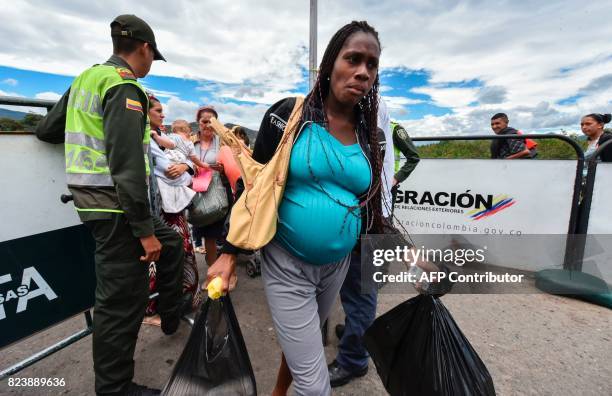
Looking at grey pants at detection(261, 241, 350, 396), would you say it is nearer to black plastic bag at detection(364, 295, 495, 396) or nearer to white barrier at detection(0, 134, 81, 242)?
black plastic bag at detection(364, 295, 495, 396)

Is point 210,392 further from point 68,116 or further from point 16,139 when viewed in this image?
point 16,139

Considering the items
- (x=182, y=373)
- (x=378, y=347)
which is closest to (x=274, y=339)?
(x=378, y=347)

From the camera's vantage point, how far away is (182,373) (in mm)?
1295

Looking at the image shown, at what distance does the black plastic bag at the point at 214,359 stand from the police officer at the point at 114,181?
63 cm

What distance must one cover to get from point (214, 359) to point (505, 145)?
4.65 meters

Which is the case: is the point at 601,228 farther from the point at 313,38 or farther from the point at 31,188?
the point at 31,188

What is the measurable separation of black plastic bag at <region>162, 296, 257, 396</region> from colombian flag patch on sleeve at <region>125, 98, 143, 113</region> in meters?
1.05

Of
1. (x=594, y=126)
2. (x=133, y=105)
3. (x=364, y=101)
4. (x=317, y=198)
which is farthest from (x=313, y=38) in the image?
(x=594, y=126)

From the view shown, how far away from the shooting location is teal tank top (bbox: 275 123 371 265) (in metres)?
1.24

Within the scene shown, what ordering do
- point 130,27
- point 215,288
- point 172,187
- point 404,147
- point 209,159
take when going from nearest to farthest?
point 215,288 → point 130,27 → point 172,187 → point 404,147 → point 209,159

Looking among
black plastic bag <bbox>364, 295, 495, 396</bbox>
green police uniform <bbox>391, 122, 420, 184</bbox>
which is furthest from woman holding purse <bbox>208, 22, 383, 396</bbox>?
green police uniform <bbox>391, 122, 420, 184</bbox>

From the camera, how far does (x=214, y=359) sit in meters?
1.32

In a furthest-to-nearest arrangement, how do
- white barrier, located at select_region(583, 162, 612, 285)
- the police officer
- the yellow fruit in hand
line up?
white barrier, located at select_region(583, 162, 612, 285), the police officer, the yellow fruit in hand

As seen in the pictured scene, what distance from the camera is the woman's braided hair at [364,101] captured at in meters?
1.33
